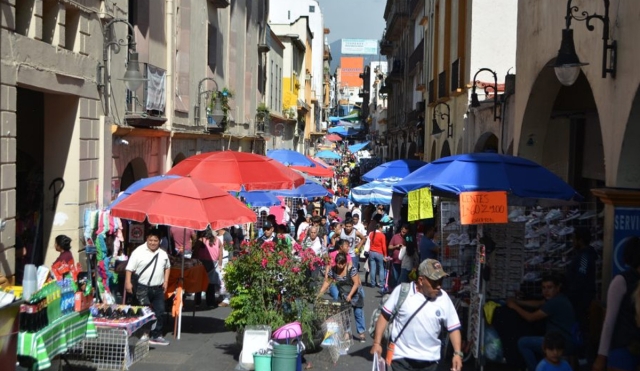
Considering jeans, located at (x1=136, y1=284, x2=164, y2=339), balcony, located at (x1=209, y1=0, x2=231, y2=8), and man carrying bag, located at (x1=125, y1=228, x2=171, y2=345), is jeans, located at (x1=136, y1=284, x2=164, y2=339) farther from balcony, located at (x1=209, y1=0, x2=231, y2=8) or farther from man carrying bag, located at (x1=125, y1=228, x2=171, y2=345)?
balcony, located at (x1=209, y1=0, x2=231, y2=8)

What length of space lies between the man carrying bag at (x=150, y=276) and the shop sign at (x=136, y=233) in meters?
2.93

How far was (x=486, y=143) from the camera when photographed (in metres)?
20.5

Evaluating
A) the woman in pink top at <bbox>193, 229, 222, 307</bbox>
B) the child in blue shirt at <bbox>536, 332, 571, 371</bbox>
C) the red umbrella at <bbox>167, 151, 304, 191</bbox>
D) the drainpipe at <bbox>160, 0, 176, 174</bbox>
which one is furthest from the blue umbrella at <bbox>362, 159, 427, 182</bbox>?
the child in blue shirt at <bbox>536, 332, 571, 371</bbox>

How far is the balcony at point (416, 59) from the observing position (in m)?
34.8

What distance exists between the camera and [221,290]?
15.3m

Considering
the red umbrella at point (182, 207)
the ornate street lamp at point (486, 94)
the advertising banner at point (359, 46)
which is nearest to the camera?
the red umbrella at point (182, 207)

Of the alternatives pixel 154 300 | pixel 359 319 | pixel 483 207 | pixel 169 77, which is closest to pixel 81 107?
pixel 154 300

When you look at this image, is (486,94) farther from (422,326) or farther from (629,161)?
(422,326)

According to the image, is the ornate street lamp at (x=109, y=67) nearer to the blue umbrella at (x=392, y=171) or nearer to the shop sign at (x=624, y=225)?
the shop sign at (x=624, y=225)

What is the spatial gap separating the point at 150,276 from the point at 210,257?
340cm

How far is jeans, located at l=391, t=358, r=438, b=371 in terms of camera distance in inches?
280

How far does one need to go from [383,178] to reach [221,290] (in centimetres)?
789

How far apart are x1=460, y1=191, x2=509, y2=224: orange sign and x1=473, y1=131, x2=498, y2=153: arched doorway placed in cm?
913

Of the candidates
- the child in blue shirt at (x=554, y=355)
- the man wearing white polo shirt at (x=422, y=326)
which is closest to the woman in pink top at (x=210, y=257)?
the man wearing white polo shirt at (x=422, y=326)
